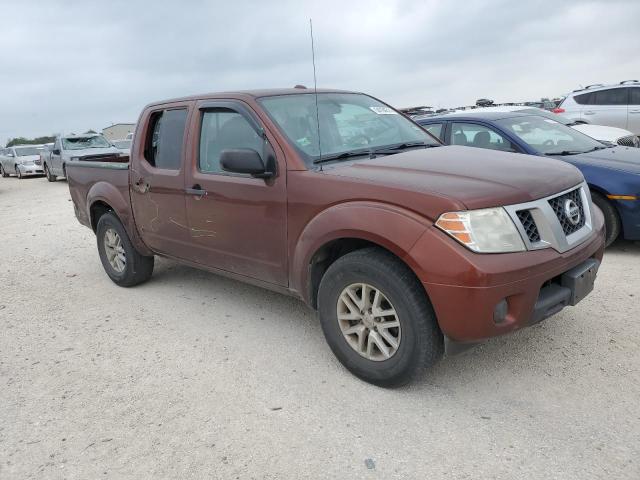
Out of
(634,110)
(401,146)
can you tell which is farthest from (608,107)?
(401,146)

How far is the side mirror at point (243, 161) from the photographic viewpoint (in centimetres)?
347

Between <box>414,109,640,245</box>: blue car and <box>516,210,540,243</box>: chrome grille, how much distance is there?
3.01 meters

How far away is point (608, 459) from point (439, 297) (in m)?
1.04

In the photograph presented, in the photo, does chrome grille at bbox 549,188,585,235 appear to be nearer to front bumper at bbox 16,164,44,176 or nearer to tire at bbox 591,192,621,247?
tire at bbox 591,192,621,247

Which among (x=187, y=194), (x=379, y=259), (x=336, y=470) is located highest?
(x=187, y=194)

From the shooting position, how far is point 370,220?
3.00 m

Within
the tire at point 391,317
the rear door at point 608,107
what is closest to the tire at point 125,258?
the tire at point 391,317

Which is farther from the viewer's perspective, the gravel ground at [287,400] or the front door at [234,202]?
the front door at [234,202]

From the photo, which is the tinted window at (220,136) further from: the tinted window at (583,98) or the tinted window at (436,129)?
the tinted window at (583,98)

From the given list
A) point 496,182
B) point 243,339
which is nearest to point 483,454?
point 496,182

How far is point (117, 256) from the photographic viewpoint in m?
5.60

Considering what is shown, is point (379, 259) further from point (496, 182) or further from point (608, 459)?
point (608, 459)

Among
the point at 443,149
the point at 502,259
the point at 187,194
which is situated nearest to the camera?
the point at 502,259

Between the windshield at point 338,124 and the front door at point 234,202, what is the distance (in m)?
0.19
